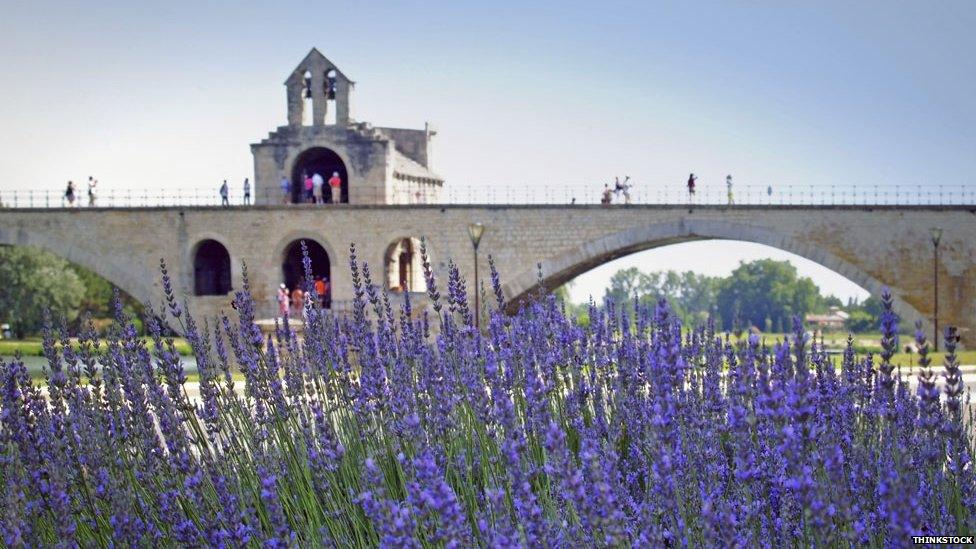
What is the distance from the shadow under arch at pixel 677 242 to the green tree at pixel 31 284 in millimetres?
18984

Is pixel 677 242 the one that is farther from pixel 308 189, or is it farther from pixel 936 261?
pixel 308 189

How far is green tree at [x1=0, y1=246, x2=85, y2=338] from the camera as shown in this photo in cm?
3988

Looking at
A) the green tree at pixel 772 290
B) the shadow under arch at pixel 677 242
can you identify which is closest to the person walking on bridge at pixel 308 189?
the shadow under arch at pixel 677 242

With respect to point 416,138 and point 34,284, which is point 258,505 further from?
point 34,284

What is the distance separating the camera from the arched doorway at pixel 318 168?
102ft

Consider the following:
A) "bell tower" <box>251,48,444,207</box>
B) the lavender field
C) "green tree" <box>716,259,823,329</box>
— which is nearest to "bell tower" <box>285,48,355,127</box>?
"bell tower" <box>251,48,444,207</box>

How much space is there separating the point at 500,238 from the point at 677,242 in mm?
4268

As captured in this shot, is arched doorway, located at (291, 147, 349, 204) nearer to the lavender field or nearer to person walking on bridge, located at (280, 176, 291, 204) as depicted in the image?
person walking on bridge, located at (280, 176, 291, 204)

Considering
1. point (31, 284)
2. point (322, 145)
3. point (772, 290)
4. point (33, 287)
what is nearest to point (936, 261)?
point (322, 145)

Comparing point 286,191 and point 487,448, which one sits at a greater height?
point 286,191

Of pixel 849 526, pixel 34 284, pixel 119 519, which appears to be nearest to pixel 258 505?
pixel 119 519

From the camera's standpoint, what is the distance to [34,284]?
130ft

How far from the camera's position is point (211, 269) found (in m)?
31.3

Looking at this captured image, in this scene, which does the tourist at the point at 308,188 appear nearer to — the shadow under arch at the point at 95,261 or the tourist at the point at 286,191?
the tourist at the point at 286,191
